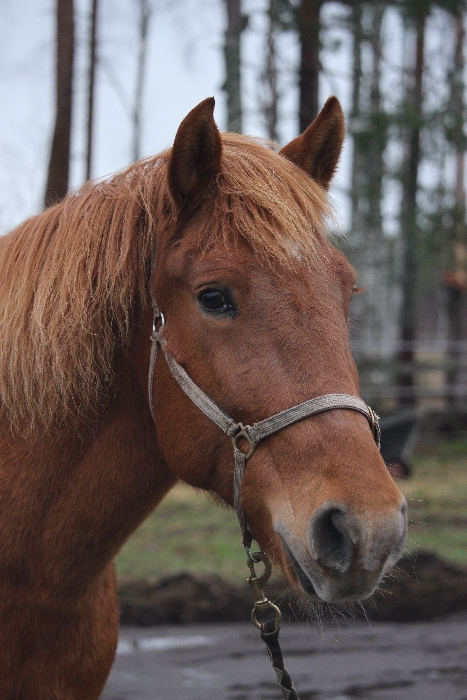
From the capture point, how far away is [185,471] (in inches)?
77.9

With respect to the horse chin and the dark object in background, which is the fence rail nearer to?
the dark object in background

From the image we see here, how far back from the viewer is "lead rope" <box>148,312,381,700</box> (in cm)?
173

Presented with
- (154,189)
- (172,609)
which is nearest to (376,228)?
(172,609)

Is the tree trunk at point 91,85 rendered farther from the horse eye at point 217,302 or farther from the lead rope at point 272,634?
the lead rope at point 272,634

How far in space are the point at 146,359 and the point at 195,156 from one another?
64 centimetres

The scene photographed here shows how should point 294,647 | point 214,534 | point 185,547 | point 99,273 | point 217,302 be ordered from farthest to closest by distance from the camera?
point 214,534, point 185,547, point 294,647, point 99,273, point 217,302

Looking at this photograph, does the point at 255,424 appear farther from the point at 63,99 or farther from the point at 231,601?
the point at 63,99

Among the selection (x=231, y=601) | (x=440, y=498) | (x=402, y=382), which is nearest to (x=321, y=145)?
(x=231, y=601)

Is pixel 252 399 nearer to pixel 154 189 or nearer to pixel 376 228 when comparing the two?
pixel 154 189

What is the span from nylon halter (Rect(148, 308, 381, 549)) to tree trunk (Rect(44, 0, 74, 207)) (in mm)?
7689

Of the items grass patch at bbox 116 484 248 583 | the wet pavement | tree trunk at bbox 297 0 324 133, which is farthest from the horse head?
tree trunk at bbox 297 0 324 133

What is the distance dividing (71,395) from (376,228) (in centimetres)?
1349

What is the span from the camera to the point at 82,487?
2086 millimetres

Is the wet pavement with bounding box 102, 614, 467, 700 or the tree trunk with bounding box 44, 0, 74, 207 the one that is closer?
the wet pavement with bounding box 102, 614, 467, 700
